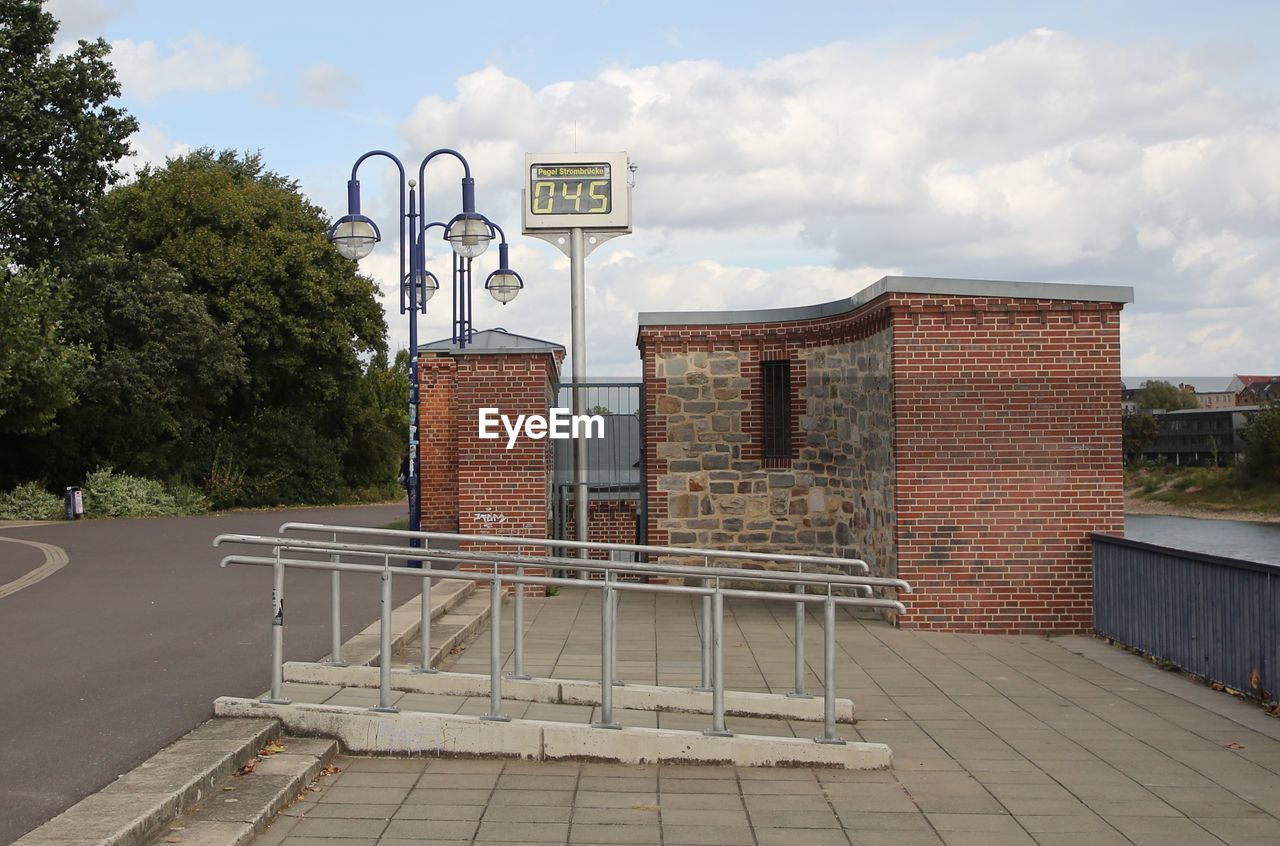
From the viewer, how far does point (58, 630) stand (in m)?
10.2

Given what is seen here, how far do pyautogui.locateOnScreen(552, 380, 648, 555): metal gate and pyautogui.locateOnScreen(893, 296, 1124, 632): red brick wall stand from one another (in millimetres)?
4316

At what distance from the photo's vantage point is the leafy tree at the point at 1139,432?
240 ft

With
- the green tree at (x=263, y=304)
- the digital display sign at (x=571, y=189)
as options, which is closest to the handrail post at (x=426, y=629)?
the digital display sign at (x=571, y=189)

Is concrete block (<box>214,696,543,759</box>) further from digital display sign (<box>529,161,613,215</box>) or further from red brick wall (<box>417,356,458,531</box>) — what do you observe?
red brick wall (<box>417,356,458,531</box>)

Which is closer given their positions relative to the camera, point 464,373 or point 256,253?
point 464,373

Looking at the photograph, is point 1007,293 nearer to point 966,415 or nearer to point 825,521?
point 966,415

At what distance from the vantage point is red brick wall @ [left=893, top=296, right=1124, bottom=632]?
40.1 feet

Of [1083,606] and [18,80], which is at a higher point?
[18,80]

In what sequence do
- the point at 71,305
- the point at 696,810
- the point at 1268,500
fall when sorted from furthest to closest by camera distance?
the point at 1268,500 < the point at 71,305 < the point at 696,810

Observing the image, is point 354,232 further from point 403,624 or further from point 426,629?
point 426,629

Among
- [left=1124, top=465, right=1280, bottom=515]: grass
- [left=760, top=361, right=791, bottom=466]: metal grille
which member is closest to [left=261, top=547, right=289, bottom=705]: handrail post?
[left=760, top=361, right=791, bottom=466]: metal grille

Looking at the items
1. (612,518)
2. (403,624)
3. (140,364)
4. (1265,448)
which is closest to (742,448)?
(612,518)

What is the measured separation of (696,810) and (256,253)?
30275mm

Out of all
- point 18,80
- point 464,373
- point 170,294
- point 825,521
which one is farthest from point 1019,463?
point 170,294
